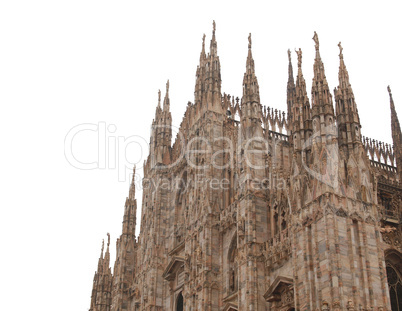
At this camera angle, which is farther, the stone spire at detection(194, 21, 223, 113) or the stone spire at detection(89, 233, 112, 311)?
the stone spire at detection(89, 233, 112, 311)

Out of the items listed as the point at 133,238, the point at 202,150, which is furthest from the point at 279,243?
the point at 133,238

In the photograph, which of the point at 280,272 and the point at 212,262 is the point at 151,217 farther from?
the point at 280,272

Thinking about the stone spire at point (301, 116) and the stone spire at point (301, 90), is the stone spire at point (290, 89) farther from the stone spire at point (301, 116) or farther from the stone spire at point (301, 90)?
the stone spire at point (301, 116)

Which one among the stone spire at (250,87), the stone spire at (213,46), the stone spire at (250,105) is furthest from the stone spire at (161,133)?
the stone spire at (250,105)

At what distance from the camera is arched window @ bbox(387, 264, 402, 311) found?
30.0m

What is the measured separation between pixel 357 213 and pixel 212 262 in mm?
12231

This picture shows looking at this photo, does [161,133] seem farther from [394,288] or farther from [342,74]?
[394,288]

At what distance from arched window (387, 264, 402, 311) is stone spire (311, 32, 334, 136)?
7977mm

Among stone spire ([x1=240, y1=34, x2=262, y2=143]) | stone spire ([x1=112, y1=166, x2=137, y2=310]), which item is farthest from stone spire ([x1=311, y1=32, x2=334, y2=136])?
stone spire ([x1=112, y1=166, x2=137, y2=310])

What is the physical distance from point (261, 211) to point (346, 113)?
273 inches

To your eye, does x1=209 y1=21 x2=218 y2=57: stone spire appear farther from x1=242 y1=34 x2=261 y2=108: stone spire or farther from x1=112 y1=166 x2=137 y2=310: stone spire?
x1=112 y1=166 x2=137 y2=310: stone spire

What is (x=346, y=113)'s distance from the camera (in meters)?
30.8

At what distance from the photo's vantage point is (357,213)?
26.6 m

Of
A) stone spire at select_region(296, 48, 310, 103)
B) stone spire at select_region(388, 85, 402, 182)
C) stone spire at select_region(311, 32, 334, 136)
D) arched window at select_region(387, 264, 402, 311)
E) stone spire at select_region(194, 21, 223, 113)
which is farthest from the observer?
stone spire at select_region(194, 21, 223, 113)
